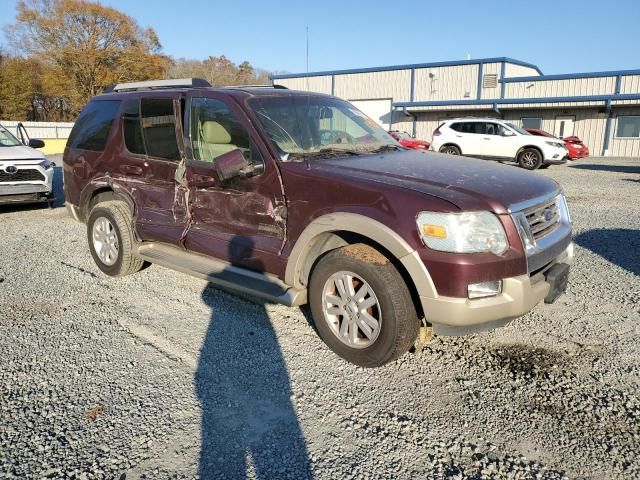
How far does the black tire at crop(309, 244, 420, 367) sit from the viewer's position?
10.6 feet

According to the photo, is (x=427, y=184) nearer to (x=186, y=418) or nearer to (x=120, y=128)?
(x=186, y=418)

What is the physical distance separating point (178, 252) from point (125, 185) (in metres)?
1.06

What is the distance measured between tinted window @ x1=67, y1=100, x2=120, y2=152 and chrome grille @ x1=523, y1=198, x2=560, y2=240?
4.30 metres

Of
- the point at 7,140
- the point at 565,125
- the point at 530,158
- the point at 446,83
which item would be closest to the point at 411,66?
the point at 446,83

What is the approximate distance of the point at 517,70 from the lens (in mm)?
33938

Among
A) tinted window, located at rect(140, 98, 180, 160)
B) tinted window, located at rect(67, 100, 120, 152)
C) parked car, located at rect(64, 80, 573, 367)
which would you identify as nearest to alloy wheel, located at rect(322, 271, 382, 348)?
parked car, located at rect(64, 80, 573, 367)

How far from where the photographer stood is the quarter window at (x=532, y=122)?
30594 millimetres

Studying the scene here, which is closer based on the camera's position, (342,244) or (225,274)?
(342,244)

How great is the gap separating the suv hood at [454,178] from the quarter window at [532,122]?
97.6 feet

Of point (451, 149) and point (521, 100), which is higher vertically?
point (521, 100)

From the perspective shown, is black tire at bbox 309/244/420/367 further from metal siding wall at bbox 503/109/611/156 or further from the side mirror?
metal siding wall at bbox 503/109/611/156

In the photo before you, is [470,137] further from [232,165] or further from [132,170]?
[232,165]

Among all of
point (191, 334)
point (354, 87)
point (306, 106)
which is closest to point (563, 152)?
point (306, 106)

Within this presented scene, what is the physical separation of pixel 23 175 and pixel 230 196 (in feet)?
22.2
